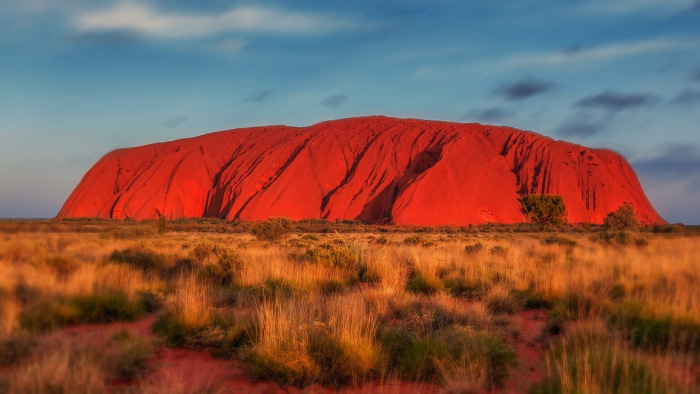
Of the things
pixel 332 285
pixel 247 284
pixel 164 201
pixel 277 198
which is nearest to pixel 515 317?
pixel 332 285

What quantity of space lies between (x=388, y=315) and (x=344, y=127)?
2377 inches

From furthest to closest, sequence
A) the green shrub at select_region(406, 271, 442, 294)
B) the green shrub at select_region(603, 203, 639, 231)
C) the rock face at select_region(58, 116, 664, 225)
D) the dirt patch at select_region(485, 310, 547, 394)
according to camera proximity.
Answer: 1. the rock face at select_region(58, 116, 664, 225)
2. the green shrub at select_region(603, 203, 639, 231)
3. the green shrub at select_region(406, 271, 442, 294)
4. the dirt patch at select_region(485, 310, 547, 394)

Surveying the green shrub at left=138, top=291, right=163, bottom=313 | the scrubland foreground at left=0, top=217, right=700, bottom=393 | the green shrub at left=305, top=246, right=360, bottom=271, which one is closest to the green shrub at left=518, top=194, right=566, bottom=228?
the scrubland foreground at left=0, top=217, right=700, bottom=393

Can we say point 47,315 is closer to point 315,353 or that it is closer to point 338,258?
point 315,353

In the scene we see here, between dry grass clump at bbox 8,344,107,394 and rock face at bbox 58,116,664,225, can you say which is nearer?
dry grass clump at bbox 8,344,107,394

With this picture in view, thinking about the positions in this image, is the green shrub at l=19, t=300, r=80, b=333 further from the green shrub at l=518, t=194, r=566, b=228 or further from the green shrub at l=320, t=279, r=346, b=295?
the green shrub at l=518, t=194, r=566, b=228

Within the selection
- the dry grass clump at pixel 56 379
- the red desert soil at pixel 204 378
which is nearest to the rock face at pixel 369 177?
the red desert soil at pixel 204 378

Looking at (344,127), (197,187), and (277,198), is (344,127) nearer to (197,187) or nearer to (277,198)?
(277,198)

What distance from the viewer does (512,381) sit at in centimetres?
431

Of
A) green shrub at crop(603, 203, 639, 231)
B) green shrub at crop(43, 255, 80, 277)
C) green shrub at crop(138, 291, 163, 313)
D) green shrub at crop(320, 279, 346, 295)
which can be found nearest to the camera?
green shrub at crop(138, 291, 163, 313)

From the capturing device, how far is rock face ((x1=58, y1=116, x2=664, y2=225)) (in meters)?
54.0

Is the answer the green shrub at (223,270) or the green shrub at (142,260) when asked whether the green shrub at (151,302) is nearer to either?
the green shrub at (223,270)

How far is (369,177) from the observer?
57.6 m

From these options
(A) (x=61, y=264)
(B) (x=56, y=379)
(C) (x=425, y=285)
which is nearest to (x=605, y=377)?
(B) (x=56, y=379)
